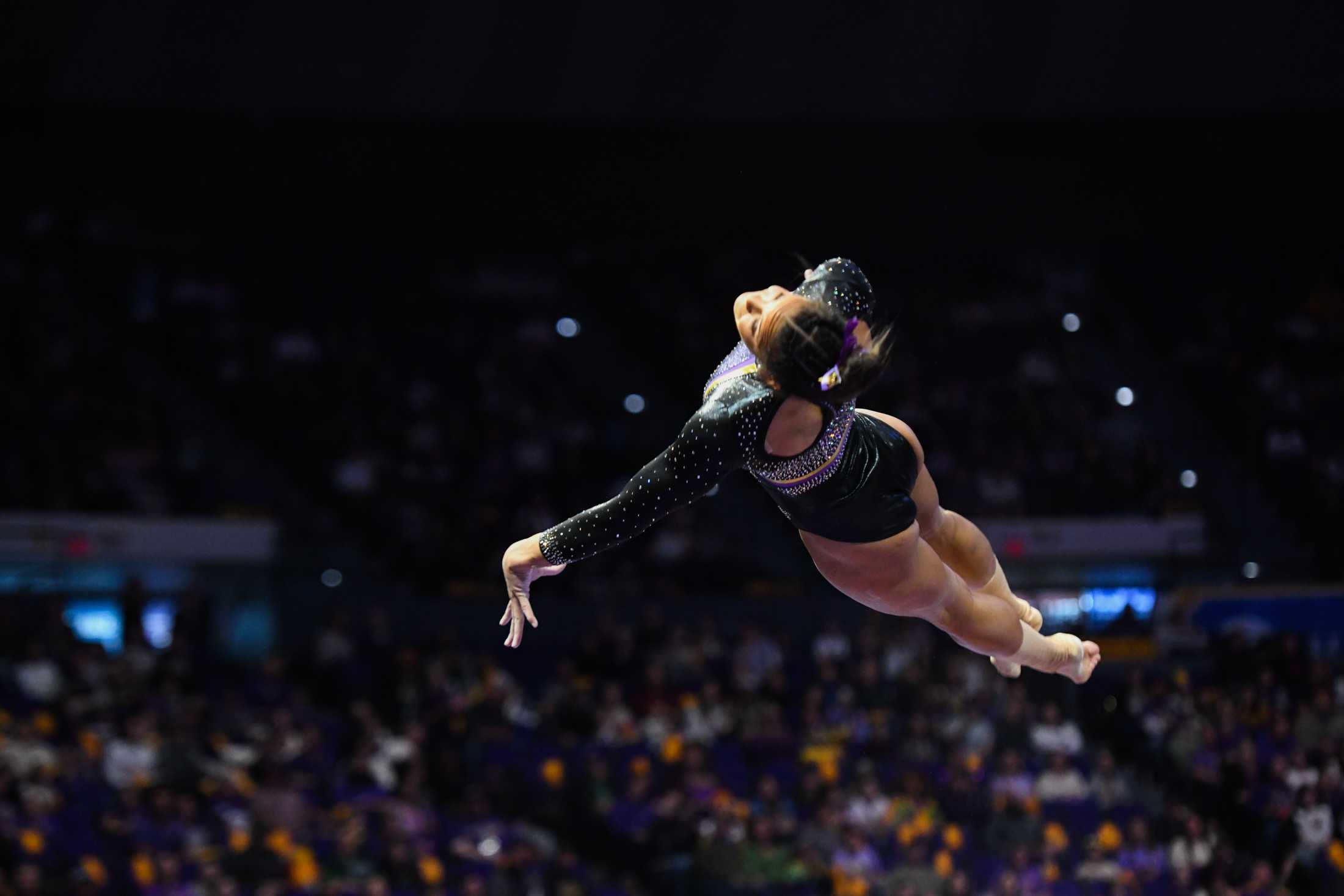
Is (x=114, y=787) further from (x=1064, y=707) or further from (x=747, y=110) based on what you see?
(x=747, y=110)

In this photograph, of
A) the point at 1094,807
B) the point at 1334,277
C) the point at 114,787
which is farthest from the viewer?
the point at 1334,277

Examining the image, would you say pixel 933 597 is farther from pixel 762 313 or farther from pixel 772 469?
pixel 762 313

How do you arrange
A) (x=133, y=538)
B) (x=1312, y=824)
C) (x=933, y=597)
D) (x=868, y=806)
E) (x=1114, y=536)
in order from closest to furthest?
(x=933, y=597) → (x=1312, y=824) → (x=868, y=806) → (x=133, y=538) → (x=1114, y=536)

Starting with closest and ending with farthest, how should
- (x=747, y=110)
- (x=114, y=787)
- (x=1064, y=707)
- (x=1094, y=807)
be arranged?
(x=114, y=787) → (x=1094, y=807) → (x=1064, y=707) → (x=747, y=110)

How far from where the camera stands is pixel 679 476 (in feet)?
11.5

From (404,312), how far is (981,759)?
8490 millimetres

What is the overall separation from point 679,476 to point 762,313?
43cm

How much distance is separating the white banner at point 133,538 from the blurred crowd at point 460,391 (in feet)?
1.00

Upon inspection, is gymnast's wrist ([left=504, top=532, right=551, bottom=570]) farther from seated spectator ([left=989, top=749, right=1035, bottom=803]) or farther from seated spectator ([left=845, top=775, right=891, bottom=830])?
seated spectator ([left=989, top=749, right=1035, bottom=803])

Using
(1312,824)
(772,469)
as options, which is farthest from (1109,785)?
(772,469)

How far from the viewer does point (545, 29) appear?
47.1 feet

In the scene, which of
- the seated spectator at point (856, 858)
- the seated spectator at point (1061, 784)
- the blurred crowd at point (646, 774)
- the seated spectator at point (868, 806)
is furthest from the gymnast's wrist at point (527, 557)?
the seated spectator at point (1061, 784)

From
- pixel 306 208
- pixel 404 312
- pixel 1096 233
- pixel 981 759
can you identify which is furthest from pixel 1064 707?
pixel 306 208

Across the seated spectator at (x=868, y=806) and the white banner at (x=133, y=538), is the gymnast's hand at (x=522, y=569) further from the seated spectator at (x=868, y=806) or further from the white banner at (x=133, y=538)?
the white banner at (x=133, y=538)
